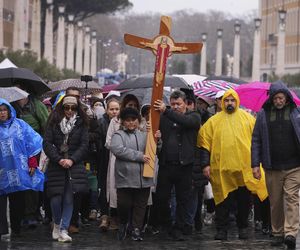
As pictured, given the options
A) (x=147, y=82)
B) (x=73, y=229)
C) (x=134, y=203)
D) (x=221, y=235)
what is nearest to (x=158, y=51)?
(x=134, y=203)

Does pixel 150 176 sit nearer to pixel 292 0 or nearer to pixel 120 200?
pixel 120 200

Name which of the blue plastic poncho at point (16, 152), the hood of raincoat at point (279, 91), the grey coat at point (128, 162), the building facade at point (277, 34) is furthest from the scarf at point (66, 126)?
the building facade at point (277, 34)

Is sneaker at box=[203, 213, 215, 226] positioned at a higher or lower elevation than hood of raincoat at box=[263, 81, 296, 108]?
lower

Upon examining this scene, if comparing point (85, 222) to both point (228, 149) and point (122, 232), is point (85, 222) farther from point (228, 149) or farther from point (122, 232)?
point (228, 149)

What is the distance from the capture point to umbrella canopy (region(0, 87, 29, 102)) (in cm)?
1387

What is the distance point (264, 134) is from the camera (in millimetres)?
12617

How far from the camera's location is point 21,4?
2672 inches

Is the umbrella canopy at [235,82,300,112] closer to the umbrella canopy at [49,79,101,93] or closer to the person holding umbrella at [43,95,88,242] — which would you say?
the umbrella canopy at [49,79,101,93]

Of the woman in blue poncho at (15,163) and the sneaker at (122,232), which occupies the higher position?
the woman in blue poncho at (15,163)

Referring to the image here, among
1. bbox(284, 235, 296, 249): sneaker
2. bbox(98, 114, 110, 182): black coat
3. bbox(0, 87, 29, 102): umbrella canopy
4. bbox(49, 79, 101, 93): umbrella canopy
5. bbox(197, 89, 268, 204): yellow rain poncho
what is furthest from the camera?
bbox(49, 79, 101, 93): umbrella canopy

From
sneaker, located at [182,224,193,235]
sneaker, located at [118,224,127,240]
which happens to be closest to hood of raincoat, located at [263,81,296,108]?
sneaker, located at [182,224,193,235]

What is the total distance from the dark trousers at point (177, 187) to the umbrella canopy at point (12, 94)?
1.92 meters

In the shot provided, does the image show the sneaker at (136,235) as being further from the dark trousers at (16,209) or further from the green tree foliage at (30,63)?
the green tree foliage at (30,63)

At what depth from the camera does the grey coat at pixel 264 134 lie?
41.3ft
